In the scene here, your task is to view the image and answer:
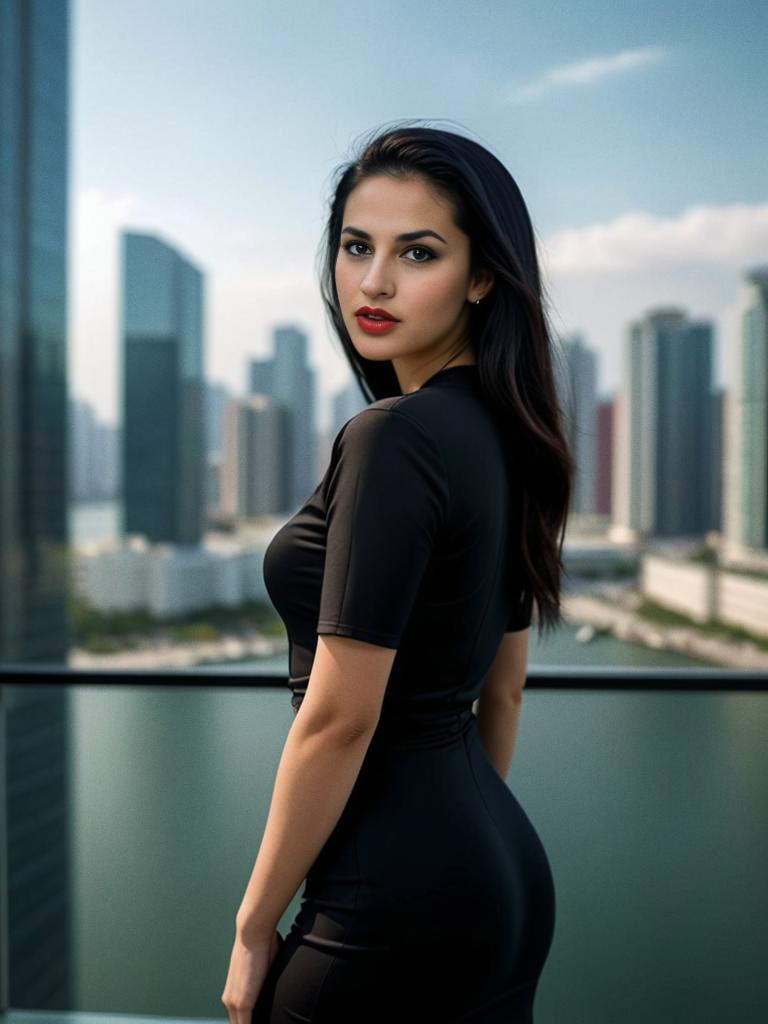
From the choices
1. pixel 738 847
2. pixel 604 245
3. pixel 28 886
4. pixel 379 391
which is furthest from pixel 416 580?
pixel 604 245

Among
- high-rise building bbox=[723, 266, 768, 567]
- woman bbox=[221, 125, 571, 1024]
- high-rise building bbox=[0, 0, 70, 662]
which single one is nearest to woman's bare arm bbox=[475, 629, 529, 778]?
woman bbox=[221, 125, 571, 1024]

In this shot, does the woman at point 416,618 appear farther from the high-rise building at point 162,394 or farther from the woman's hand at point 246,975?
the high-rise building at point 162,394

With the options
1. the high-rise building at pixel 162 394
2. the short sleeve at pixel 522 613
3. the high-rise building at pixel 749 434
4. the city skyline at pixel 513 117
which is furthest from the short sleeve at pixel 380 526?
the high-rise building at pixel 162 394

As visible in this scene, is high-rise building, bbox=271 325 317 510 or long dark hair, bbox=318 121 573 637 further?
high-rise building, bbox=271 325 317 510

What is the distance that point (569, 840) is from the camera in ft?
5.81

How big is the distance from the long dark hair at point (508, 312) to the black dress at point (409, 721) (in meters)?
0.04

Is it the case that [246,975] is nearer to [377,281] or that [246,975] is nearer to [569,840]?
[377,281]

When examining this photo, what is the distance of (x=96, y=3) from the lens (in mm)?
17203

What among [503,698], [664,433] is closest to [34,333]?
[664,433]

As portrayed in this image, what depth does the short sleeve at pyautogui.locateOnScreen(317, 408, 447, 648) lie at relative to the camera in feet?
2.32

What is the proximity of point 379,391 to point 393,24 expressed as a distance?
1140cm

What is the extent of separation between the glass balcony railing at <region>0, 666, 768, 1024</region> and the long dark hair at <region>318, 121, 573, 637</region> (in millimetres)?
757

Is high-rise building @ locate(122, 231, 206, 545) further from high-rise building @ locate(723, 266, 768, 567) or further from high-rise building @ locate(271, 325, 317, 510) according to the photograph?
high-rise building @ locate(723, 266, 768, 567)

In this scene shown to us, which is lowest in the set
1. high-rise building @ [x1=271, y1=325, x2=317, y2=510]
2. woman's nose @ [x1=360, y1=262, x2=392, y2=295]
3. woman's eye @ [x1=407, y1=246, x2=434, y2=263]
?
woman's nose @ [x1=360, y1=262, x2=392, y2=295]
